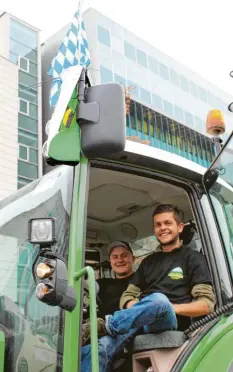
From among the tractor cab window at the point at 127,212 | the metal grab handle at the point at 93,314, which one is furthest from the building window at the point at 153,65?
the metal grab handle at the point at 93,314

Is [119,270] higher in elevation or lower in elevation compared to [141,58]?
lower

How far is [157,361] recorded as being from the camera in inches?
92.4

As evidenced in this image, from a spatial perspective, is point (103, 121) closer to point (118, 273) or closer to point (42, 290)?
point (42, 290)

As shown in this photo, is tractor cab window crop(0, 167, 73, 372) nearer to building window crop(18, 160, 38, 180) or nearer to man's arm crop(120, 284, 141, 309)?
man's arm crop(120, 284, 141, 309)

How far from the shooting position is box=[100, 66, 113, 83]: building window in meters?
26.4

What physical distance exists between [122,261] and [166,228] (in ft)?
2.31

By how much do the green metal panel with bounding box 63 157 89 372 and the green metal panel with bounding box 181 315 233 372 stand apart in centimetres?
47

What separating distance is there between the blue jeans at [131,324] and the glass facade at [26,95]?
20.3m

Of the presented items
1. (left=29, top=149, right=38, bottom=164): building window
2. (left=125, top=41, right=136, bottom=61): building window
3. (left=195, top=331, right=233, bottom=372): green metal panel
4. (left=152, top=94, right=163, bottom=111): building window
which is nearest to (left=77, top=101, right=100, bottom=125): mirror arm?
(left=195, top=331, right=233, bottom=372): green metal panel

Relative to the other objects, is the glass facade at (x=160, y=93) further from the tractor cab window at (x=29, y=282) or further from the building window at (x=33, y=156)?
the tractor cab window at (x=29, y=282)

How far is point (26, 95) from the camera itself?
26.4 meters

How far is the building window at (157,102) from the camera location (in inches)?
1159

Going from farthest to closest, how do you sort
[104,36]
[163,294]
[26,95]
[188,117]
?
[188,117], [104,36], [26,95], [163,294]

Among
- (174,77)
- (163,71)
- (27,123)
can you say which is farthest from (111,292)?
(174,77)
